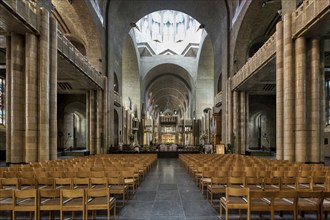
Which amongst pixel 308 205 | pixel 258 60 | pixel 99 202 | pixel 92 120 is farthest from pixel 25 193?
pixel 92 120

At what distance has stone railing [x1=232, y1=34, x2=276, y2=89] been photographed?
1474 cm

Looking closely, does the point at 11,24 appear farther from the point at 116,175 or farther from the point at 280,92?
the point at 280,92

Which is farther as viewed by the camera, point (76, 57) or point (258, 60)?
point (76, 57)

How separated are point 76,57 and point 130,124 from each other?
72.6 ft

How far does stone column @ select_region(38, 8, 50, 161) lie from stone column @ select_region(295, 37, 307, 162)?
36.7ft

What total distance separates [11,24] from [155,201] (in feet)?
29.8

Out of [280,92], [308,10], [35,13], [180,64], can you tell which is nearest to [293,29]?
[308,10]

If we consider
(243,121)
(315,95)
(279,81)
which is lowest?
(243,121)

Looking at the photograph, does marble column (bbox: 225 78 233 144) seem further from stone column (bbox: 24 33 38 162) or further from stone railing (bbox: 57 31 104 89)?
stone column (bbox: 24 33 38 162)

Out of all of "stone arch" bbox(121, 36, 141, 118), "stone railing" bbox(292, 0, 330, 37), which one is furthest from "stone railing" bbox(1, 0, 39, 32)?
"stone arch" bbox(121, 36, 141, 118)

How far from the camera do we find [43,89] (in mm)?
12375

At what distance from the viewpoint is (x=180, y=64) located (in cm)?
4722

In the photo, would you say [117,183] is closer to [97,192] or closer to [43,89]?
[97,192]

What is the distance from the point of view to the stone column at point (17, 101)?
11.9 meters
